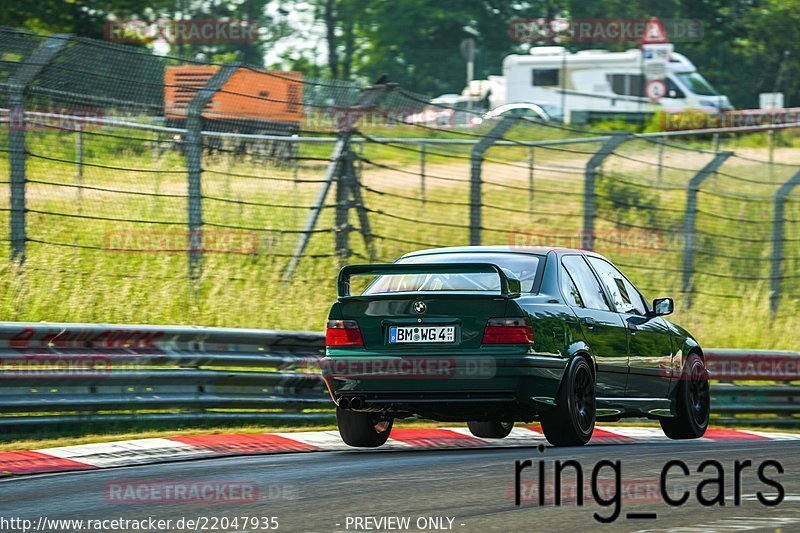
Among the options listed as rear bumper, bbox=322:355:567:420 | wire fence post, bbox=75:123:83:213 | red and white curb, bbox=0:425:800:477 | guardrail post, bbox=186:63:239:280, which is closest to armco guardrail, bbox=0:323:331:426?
red and white curb, bbox=0:425:800:477

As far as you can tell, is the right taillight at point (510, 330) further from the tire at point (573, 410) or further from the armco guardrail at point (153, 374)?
the armco guardrail at point (153, 374)

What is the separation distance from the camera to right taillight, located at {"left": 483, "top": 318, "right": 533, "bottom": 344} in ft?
30.5

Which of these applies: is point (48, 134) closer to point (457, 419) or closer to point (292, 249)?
point (292, 249)

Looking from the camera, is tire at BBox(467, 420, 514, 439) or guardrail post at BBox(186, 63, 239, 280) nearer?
tire at BBox(467, 420, 514, 439)

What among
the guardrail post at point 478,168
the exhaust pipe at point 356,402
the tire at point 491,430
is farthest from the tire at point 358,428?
the guardrail post at point 478,168

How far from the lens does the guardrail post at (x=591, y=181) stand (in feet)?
54.1

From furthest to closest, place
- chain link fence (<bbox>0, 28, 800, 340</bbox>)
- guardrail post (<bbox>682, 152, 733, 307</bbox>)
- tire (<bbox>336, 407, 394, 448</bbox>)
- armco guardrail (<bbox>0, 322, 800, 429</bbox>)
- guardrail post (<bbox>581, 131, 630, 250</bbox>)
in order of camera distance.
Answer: guardrail post (<bbox>682, 152, 733, 307</bbox>)
guardrail post (<bbox>581, 131, 630, 250</bbox>)
chain link fence (<bbox>0, 28, 800, 340</bbox>)
armco guardrail (<bbox>0, 322, 800, 429</bbox>)
tire (<bbox>336, 407, 394, 448</bbox>)

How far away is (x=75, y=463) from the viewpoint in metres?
9.41

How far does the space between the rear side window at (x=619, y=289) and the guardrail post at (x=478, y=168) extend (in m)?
4.39

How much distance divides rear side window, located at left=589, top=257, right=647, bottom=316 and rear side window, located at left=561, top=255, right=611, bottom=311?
0.18m

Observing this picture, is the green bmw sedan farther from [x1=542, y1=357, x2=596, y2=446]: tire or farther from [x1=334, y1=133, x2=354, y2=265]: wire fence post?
[x1=334, y1=133, x2=354, y2=265]: wire fence post

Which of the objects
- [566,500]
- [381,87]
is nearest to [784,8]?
[381,87]

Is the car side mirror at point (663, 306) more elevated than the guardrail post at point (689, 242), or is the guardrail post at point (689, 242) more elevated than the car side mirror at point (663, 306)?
the guardrail post at point (689, 242)

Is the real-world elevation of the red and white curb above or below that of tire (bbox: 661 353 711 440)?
below
